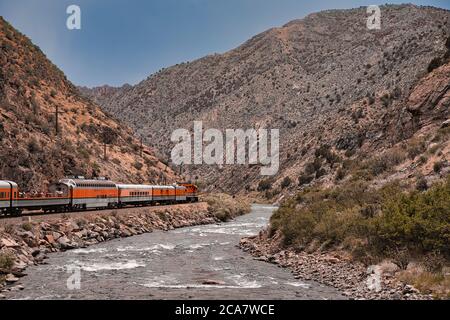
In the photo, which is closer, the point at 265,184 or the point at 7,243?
the point at 7,243

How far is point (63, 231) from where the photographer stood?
3231 centimetres

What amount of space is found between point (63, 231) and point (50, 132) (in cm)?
2789

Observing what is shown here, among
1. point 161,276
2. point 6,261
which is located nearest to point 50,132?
point 6,261

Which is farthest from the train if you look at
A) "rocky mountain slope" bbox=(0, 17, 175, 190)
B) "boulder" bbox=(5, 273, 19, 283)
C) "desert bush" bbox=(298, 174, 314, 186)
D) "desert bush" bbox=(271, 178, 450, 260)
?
"desert bush" bbox=(298, 174, 314, 186)

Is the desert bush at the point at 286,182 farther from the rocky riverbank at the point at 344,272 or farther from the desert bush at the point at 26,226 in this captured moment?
the desert bush at the point at 26,226

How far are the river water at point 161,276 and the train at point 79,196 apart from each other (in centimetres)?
636

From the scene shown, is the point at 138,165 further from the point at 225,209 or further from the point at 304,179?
the point at 304,179

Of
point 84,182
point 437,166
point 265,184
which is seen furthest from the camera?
point 265,184

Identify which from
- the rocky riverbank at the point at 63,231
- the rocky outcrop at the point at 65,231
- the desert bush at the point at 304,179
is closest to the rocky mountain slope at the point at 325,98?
the desert bush at the point at 304,179

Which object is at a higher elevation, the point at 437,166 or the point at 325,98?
the point at 325,98

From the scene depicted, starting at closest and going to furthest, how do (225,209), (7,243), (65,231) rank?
(7,243) < (65,231) < (225,209)

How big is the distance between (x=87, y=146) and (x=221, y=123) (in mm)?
86114
